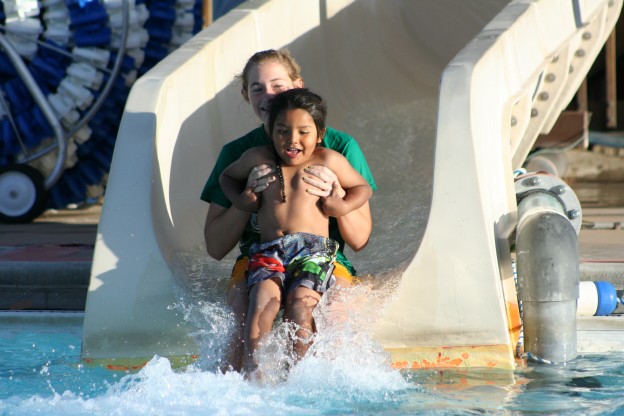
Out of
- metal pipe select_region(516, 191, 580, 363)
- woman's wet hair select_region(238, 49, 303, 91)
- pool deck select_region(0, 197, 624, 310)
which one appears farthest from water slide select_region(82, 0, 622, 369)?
pool deck select_region(0, 197, 624, 310)

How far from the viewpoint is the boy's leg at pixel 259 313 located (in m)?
2.62

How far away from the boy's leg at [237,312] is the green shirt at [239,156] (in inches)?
8.1

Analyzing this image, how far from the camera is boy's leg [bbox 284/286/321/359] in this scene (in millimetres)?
2611

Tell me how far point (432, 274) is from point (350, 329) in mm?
329

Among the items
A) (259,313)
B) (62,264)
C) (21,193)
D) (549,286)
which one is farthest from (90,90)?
(549,286)

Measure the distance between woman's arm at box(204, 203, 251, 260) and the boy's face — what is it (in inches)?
9.7

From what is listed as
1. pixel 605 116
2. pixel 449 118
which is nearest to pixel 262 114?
pixel 449 118

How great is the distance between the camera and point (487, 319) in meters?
2.83

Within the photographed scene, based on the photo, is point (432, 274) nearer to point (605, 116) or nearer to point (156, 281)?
point (156, 281)

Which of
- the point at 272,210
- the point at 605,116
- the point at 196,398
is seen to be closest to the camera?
the point at 196,398

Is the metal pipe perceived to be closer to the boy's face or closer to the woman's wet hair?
the boy's face

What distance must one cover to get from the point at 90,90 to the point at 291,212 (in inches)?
149

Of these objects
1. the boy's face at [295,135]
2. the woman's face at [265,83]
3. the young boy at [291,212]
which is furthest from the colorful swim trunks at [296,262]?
the woman's face at [265,83]

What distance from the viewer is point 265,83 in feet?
10.4
